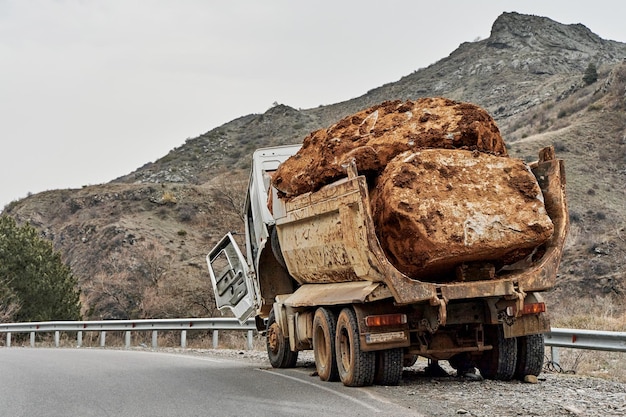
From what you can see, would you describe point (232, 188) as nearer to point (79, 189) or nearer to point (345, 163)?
point (79, 189)

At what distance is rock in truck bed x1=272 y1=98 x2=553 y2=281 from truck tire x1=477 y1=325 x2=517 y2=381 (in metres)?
1.01

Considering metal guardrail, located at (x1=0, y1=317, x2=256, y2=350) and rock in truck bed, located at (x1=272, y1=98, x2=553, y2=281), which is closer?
rock in truck bed, located at (x1=272, y1=98, x2=553, y2=281)

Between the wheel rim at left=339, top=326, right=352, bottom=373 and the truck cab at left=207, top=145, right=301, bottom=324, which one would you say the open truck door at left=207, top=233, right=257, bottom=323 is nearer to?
the truck cab at left=207, top=145, right=301, bottom=324

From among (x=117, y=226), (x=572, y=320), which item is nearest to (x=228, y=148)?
(x=117, y=226)

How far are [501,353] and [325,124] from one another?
74.5 metres

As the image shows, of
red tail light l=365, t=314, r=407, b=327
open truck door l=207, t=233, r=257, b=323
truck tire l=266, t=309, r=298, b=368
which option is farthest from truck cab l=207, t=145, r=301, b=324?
red tail light l=365, t=314, r=407, b=327

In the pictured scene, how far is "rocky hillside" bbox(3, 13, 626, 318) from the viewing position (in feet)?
116

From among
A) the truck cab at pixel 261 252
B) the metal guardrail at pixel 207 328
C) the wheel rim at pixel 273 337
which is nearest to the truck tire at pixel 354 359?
the truck cab at pixel 261 252

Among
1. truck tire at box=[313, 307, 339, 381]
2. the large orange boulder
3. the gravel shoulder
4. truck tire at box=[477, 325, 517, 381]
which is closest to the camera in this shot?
the gravel shoulder

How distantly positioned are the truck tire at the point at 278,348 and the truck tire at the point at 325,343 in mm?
1661

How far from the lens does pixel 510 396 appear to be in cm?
908

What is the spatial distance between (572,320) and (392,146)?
26.1 ft

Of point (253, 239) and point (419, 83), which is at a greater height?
point (419, 83)

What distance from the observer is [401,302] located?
9266mm
